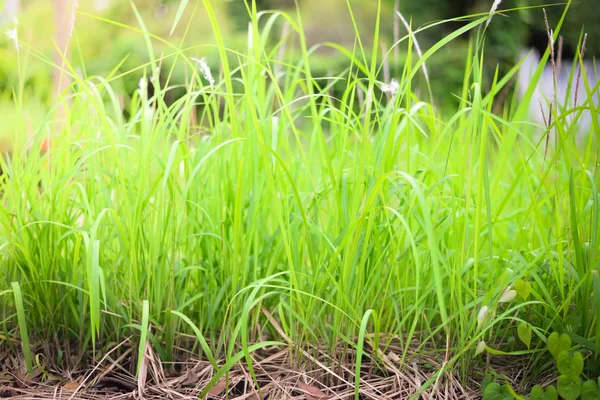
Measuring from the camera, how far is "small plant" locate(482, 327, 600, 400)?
3.32 ft

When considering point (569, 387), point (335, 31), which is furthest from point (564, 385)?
point (335, 31)

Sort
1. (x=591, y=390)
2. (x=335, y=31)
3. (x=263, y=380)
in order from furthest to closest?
(x=335, y=31)
(x=263, y=380)
(x=591, y=390)

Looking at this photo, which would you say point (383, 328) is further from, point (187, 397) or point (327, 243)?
point (187, 397)

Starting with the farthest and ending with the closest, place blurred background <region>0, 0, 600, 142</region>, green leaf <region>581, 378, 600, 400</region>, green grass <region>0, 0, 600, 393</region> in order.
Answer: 1. blurred background <region>0, 0, 600, 142</region>
2. green grass <region>0, 0, 600, 393</region>
3. green leaf <region>581, 378, 600, 400</region>

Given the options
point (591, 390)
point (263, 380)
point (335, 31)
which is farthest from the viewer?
point (335, 31)

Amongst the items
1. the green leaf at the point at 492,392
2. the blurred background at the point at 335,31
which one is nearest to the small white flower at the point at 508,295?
the green leaf at the point at 492,392

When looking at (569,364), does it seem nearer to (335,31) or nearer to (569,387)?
(569,387)

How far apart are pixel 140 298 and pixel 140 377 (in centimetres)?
17

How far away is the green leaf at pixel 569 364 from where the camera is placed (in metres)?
1.01

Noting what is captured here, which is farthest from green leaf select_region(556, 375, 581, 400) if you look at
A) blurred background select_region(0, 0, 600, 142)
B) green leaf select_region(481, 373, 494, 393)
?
blurred background select_region(0, 0, 600, 142)

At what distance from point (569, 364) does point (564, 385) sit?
0.13 ft

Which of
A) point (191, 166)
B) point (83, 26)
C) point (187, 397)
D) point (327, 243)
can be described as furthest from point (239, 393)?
point (83, 26)

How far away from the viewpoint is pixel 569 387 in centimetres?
102

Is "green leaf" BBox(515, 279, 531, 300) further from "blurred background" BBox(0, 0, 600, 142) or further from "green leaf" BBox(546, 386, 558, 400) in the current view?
"blurred background" BBox(0, 0, 600, 142)
